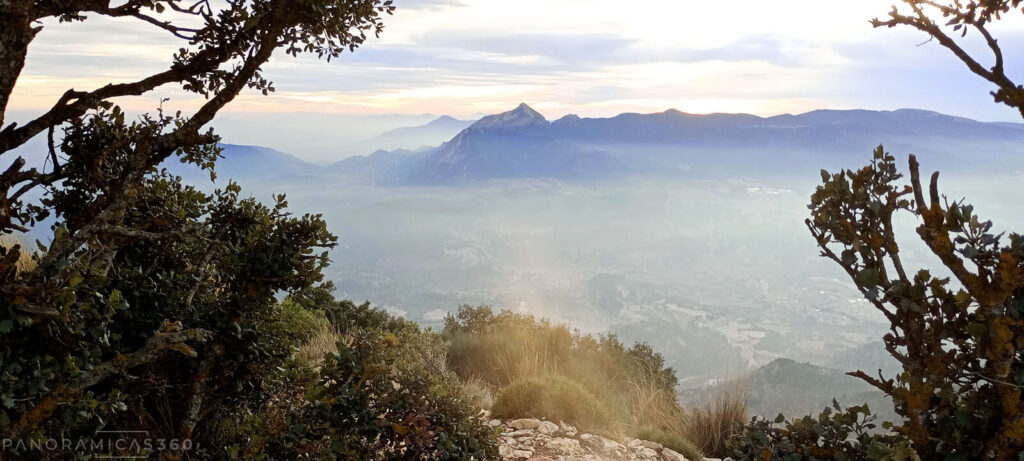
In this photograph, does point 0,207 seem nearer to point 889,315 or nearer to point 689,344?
point 889,315

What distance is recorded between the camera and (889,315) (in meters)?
2.31

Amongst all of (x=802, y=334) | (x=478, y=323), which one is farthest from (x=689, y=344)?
(x=478, y=323)

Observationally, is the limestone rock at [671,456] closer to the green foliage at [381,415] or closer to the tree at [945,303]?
the green foliage at [381,415]

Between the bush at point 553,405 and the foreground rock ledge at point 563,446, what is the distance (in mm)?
175

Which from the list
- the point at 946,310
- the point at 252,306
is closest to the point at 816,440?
the point at 946,310

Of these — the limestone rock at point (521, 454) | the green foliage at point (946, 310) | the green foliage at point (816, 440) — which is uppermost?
the green foliage at point (946, 310)

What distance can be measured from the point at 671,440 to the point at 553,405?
1.34m

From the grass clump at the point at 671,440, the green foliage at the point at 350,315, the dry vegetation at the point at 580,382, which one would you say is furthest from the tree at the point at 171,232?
the green foliage at the point at 350,315

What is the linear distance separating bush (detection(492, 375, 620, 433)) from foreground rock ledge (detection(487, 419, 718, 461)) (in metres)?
0.17

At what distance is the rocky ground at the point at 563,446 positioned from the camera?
5664mm

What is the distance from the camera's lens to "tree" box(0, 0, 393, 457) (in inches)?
122

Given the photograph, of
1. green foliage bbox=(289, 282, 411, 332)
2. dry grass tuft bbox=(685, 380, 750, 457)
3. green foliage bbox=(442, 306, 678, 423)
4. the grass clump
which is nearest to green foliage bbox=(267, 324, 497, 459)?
the grass clump

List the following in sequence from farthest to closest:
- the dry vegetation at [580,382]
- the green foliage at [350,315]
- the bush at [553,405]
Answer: the green foliage at [350,315], the dry vegetation at [580,382], the bush at [553,405]

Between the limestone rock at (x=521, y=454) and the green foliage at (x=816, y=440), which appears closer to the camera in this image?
the green foliage at (x=816, y=440)
